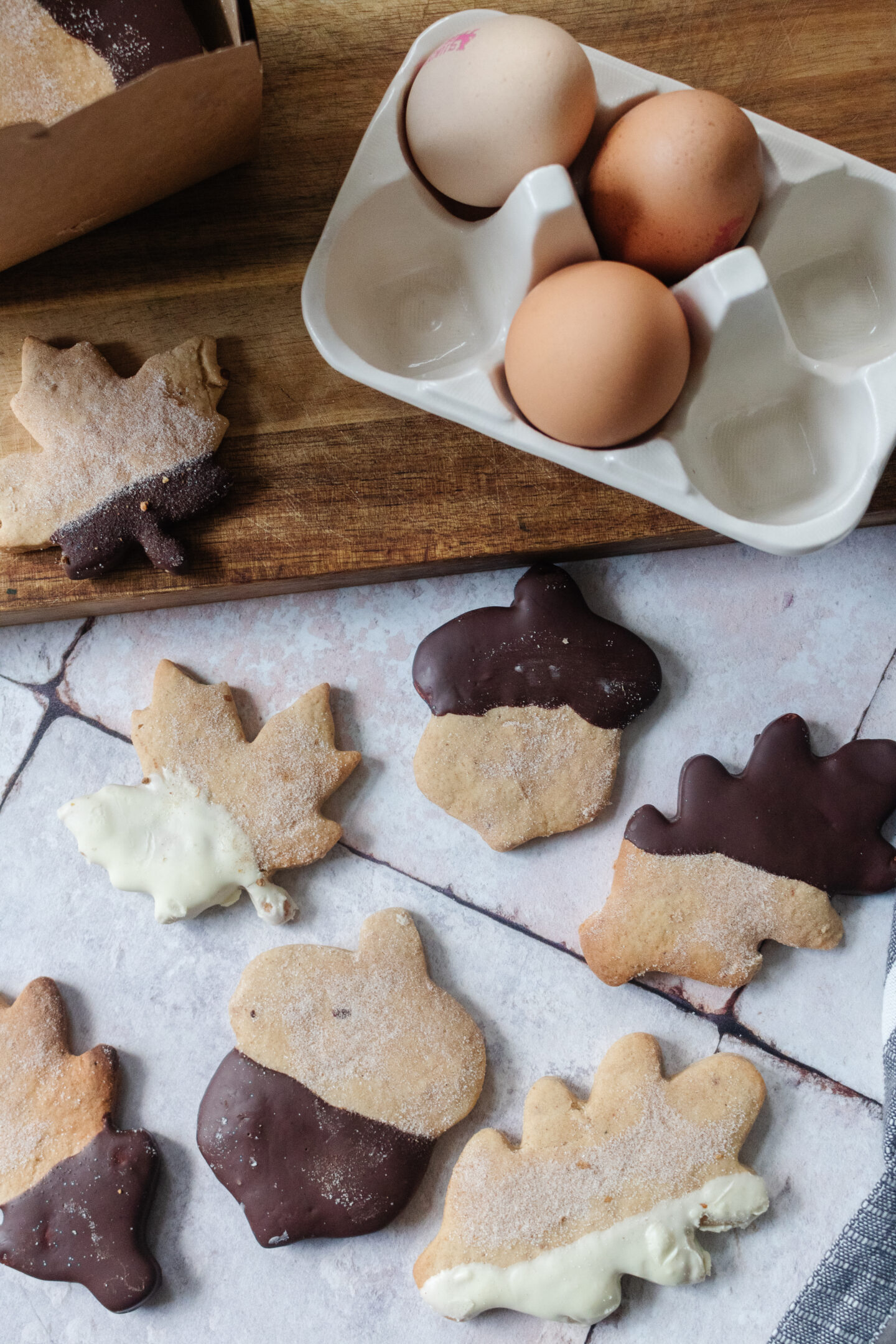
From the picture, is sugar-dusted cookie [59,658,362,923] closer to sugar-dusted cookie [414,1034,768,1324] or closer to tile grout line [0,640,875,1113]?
tile grout line [0,640,875,1113]

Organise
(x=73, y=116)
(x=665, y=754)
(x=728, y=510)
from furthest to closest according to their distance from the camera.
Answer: (x=665, y=754) → (x=728, y=510) → (x=73, y=116)

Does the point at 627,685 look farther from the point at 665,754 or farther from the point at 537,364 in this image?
the point at 537,364

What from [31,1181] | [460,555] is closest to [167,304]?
[460,555]

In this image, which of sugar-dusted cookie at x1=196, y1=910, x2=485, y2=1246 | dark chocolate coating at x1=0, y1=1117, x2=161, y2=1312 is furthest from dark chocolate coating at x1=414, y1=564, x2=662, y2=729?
dark chocolate coating at x1=0, y1=1117, x2=161, y2=1312

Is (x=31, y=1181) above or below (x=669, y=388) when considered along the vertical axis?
below

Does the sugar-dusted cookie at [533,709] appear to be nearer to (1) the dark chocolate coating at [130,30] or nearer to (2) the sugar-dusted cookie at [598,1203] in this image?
(2) the sugar-dusted cookie at [598,1203]

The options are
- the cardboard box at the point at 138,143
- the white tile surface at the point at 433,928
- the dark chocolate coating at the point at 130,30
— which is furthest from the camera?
the white tile surface at the point at 433,928

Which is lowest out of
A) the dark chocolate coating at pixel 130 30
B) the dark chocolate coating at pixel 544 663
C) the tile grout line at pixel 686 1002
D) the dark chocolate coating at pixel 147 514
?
the tile grout line at pixel 686 1002

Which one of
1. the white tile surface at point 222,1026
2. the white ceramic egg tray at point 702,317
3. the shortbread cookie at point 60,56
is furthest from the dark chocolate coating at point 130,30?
the white tile surface at point 222,1026

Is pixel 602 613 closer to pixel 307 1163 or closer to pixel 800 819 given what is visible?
pixel 800 819
